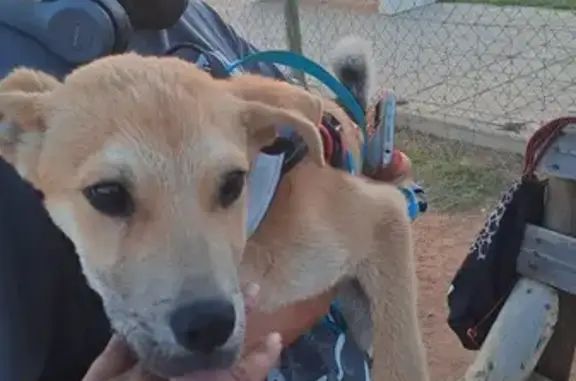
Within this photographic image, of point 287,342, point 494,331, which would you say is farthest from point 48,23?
point 494,331

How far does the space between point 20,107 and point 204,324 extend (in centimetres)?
54

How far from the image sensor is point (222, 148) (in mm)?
1645

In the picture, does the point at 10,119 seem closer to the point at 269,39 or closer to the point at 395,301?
the point at 395,301

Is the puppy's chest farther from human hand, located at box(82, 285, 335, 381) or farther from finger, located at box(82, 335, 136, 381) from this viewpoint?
finger, located at box(82, 335, 136, 381)

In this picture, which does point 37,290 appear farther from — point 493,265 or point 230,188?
point 493,265

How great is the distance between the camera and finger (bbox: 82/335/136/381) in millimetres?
1716

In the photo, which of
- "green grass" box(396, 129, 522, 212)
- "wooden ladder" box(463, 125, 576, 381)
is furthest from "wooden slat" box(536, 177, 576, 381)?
"green grass" box(396, 129, 522, 212)

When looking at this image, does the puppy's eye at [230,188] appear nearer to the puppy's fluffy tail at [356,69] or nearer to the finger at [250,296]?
the finger at [250,296]

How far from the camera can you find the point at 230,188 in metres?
1.66

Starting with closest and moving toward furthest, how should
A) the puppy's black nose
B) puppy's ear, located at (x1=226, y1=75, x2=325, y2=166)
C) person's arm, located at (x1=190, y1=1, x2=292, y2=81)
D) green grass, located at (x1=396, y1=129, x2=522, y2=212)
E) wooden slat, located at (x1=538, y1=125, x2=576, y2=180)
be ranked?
the puppy's black nose, puppy's ear, located at (x1=226, y1=75, x2=325, y2=166), person's arm, located at (x1=190, y1=1, x2=292, y2=81), wooden slat, located at (x1=538, y1=125, x2=576, y2=180), green grass, located at (x1=396, y1=129, x2=522, y2=212)

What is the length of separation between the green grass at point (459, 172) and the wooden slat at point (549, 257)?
2147mm

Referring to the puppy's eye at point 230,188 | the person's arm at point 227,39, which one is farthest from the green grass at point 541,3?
the puppy's eye at point 230,188

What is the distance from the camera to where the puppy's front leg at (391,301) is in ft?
7.18

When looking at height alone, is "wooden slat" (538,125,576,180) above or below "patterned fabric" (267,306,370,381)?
above
